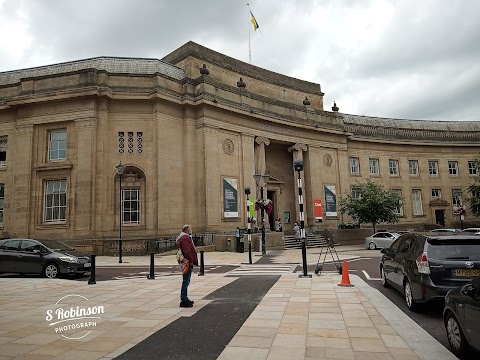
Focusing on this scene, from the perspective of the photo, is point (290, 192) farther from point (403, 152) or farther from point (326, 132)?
point (403, 152)

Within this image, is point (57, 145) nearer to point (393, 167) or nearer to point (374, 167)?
point (374, 167)

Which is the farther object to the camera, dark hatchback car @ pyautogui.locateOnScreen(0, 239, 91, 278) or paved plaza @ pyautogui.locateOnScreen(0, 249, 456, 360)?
dark hatchback car @ pyautogui.locateOnScreen(0, 239, 91, 278)

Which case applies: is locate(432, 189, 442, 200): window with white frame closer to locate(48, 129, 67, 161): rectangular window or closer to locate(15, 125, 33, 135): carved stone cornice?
locate(48, 129, 67, 161): rectangular window

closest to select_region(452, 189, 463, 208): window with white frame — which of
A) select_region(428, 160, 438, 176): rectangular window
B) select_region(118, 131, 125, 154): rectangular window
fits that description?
select_region(428, 160, 438, 176): rectangular window

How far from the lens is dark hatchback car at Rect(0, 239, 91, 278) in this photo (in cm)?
1309

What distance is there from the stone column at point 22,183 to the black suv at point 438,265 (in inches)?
962

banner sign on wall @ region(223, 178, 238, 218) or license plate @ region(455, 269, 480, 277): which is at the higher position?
banner sign on wall @ region(223, 178, 238, 218)

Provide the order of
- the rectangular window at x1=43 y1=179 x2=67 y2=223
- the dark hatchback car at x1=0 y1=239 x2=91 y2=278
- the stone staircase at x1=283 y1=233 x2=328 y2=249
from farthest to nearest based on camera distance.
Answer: the stone staircase at x1=283 y1=233 x2=328 y2=249, the rectangular window at x1=43 y1=179 x2=67 y2=223, the dark hatchback car at x1=0 y1=239 x2=91 y2=278

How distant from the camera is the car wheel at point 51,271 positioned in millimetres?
13102

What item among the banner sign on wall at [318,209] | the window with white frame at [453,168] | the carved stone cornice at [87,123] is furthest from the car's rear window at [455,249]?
the window with white frame at [453,168]

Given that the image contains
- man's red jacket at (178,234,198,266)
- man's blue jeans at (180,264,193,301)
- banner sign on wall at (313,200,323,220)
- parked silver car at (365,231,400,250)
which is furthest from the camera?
banner sign on wall at (313,200,323,220)

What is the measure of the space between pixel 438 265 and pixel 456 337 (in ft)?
6.56

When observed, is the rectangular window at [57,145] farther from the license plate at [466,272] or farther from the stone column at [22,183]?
the license plate at [466,272]

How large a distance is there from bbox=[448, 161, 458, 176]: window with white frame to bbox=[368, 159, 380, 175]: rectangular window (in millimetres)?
8974
